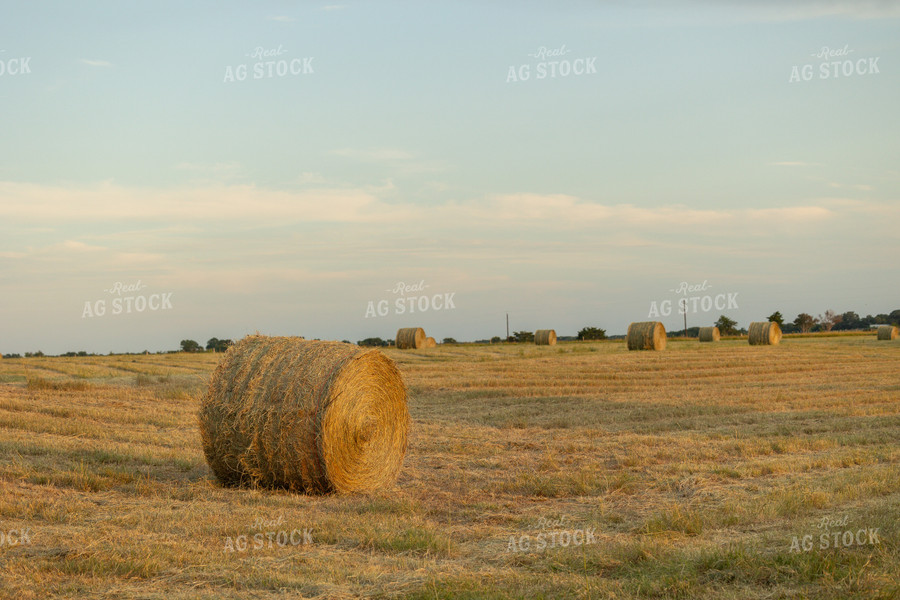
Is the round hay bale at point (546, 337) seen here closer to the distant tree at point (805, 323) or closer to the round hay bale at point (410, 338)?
the round hay bale at point (410, 338)

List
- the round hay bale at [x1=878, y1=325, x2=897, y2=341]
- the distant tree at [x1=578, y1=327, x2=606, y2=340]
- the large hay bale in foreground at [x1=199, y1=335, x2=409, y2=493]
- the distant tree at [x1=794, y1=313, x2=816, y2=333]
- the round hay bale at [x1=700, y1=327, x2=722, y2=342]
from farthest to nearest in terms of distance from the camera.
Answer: the distant tree at [x1=794, y1=313, x2=816, y2=333]
the distant tree at [x1=578, y1=327, x2=606, y2=340]
the round hay bale at [x1=700, y1=327, x2=722, y2=342]
the round hay bale at [x1=878, y1=325, x2=897, y2=341]
the large hay bale in foreground at [x1=199, y1=335, x2=409, y2=493]

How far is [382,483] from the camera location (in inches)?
414

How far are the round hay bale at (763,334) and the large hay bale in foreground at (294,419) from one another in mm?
34056

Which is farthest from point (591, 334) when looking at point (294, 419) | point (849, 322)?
point (294, 419)

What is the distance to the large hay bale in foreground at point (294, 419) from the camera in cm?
963

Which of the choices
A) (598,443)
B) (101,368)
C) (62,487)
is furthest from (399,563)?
(101,368)

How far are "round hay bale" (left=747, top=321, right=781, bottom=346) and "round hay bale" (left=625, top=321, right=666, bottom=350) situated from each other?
21.7ft

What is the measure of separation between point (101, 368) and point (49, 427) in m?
13.9

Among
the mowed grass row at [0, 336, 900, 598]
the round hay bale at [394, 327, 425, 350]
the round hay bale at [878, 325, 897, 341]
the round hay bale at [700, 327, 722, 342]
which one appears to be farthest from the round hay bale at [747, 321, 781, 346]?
the mowed grass row at [0, 336, 900, 598]

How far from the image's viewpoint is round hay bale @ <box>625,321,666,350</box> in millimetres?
36625

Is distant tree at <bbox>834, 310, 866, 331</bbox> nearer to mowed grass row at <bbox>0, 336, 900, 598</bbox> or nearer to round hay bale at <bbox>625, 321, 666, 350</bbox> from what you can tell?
round hay bale at <bbox>625, 321, 666, 350</bbox>

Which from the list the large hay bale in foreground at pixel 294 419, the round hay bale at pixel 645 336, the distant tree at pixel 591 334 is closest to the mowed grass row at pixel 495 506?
the large hay bale in foreground at pixel 294 419

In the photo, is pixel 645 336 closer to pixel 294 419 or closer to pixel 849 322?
pixel 294 419

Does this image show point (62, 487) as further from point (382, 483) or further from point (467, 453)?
point (467, 453)
